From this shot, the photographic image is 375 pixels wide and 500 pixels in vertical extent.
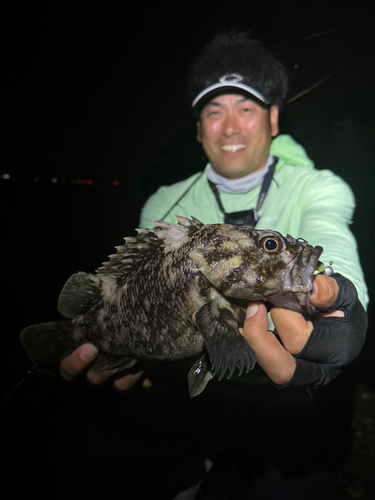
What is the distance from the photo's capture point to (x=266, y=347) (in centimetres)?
88

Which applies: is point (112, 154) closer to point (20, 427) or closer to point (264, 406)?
point (20, 427)

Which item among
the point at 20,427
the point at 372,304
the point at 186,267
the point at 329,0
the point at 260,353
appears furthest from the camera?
the point at 372,304

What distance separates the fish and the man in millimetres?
75

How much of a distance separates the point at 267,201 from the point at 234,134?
0.58 meters

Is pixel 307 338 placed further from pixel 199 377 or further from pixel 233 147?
pixel 233 147

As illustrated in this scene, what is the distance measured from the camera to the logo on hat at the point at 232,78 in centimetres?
174

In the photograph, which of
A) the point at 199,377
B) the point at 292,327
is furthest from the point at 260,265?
the point at 199,377

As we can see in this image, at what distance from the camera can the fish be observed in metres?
0.85

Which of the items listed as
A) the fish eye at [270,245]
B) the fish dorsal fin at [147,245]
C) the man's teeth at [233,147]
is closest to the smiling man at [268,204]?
the man's teeth at [233,147]

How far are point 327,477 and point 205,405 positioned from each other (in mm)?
1044

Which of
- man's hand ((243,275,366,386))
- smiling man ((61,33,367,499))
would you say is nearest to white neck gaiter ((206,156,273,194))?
smiling man ((61,33,367,499))

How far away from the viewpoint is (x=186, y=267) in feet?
3.33

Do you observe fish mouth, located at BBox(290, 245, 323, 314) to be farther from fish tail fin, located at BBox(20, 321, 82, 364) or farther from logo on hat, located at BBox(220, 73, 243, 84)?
logo on hat, located at BBox(220, 73, 243, 84)

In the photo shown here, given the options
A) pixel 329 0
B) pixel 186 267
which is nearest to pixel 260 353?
pixel 186 267
